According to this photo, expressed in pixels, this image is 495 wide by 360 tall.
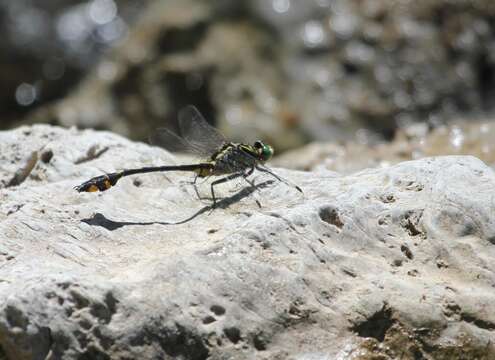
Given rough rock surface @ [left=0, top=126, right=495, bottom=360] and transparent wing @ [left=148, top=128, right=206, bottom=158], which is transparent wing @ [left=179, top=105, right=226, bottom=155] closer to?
transparent wing @ [left=148, top=128, right=206, bottom=158]

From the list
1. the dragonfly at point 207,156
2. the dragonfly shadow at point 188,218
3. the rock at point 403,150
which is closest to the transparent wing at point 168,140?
the dragonfly at point 207,156

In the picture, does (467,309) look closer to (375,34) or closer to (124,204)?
(124,204)

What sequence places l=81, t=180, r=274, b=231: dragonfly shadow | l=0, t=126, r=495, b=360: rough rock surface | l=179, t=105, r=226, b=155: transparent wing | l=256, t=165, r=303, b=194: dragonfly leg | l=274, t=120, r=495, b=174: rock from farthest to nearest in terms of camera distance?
1. l=274, t=120, r=495, b=174: rock
2. l=179, t=105, r=226, b=155: transparent wing
3. l=256, t=165, r=303, b=194: dragonfly leg
4. l=81, t=180, r=274, b=231: dragonfly shadow
5. l=0, t=126, r=495, b=360: rough rock surface

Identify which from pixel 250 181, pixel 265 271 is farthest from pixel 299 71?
pixel 265 271

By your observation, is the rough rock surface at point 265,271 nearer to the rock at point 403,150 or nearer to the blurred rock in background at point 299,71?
the rock at point 403,150

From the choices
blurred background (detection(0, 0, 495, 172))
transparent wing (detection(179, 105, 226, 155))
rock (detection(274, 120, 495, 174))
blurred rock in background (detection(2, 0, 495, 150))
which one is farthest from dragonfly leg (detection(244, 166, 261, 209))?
blurred rock in background (detection(2, 0, 495, 150))

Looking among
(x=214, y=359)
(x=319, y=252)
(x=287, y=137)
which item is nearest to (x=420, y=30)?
(x=287, y=137)

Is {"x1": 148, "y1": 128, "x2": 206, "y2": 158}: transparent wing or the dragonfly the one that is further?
{"x1": 148, "y1": 128, "x2": 206, "y2": 158}: transparent wing
